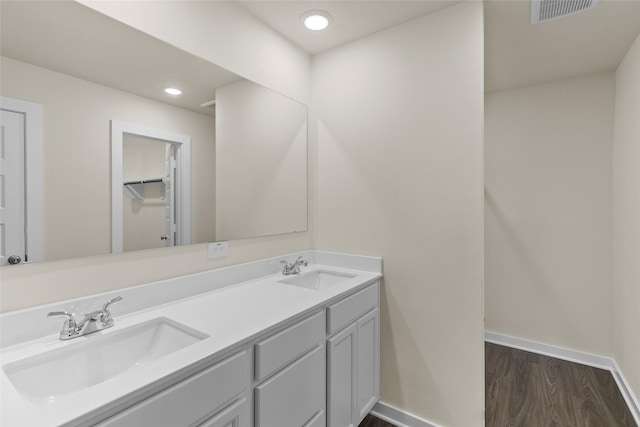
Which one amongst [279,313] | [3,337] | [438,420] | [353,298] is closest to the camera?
[3,337]

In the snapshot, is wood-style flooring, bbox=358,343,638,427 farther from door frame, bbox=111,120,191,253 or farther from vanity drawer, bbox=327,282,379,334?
door frame, bbox=111,120,191,253

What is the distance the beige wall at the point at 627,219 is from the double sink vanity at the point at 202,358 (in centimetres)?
173

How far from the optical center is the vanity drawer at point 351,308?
150 cm

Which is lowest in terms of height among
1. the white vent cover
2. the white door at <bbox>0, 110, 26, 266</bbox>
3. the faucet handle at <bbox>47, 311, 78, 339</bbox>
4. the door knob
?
the faucet handle at <bbox>47, 311, 78, 339</bbox>

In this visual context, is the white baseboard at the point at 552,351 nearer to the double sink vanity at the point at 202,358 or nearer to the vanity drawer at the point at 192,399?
the double sink vanity at the point at 202,358

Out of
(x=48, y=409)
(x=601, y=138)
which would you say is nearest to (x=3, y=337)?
(x=48, y=409)

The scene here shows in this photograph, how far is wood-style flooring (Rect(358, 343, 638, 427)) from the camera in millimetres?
1923

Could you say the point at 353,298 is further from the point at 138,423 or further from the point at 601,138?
the point at 601,138

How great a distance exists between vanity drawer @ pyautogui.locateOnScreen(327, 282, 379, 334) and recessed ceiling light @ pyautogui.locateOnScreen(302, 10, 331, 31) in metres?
1.62

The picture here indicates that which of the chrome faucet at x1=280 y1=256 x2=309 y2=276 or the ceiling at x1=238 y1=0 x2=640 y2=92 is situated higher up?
the ceiling at x1=238 y1=0 x2=640 y2=92

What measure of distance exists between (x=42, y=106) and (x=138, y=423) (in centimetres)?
108

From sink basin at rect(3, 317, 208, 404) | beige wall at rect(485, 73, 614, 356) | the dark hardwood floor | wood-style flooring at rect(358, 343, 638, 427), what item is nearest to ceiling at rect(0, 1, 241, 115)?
sink basin at rect(3, 317, 208, 404)

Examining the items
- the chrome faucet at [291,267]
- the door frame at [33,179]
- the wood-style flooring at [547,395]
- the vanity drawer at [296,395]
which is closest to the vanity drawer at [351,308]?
the vanity drawer at [296,395]

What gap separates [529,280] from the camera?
2.87m
